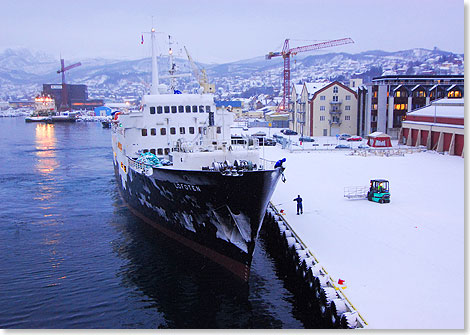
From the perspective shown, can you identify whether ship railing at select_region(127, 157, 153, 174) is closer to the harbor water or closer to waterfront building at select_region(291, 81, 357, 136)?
the harbor water

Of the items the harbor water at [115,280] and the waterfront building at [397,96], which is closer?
the harbor water at [115,280]

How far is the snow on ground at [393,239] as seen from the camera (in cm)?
1198

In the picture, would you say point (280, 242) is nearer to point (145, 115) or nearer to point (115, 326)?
point (115, 326)

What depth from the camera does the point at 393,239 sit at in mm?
17422

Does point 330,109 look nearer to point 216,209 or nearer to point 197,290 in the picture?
point 216,209

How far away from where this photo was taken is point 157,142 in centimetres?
2586

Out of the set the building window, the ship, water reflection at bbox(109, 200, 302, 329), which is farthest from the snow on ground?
the building window

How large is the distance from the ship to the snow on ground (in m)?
3.08

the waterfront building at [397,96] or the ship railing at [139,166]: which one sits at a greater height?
the waterfront building at [397,96]

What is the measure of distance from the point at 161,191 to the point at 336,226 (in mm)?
8259

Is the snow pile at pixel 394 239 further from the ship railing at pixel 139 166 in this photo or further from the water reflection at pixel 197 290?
the ship railing at pixel 139 166

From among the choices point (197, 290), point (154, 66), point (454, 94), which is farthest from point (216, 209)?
point (454, 94)

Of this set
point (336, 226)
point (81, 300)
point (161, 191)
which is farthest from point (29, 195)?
point (336, 226)

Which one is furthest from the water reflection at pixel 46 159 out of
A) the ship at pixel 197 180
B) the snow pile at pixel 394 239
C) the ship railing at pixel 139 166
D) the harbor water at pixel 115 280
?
the snow pile at pixel 394 239
